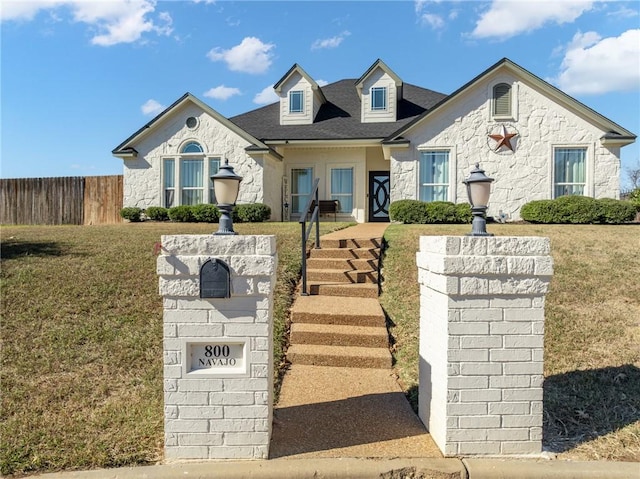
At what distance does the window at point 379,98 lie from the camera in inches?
656

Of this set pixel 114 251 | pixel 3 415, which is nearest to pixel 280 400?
pixel 3 415

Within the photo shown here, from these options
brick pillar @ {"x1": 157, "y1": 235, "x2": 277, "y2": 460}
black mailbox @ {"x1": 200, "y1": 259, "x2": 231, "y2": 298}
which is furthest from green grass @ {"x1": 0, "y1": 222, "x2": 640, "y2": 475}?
black mailbox @ {"x1": 200, "y1": 259, "x2": 231, "y2": 298}

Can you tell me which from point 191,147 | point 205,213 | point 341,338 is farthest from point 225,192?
point 191,147

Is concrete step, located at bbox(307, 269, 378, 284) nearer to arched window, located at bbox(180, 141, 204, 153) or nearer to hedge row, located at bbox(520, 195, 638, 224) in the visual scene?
hedge row, located at bbox(520, 195, 638, 224)

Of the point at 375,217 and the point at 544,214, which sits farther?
the point at 375,217

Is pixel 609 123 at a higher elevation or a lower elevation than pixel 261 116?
lower

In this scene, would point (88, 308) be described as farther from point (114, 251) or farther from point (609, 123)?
point (609, 123)

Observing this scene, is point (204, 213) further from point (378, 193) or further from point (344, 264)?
point (344, 264)

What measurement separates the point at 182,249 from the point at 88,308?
129 inches

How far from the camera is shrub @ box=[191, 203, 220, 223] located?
1470 centimetres

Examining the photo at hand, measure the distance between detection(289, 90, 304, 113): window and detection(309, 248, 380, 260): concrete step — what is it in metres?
10.9

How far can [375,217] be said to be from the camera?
16859 millimetres

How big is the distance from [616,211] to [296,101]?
11767mm

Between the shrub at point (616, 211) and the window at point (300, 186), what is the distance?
983cm
